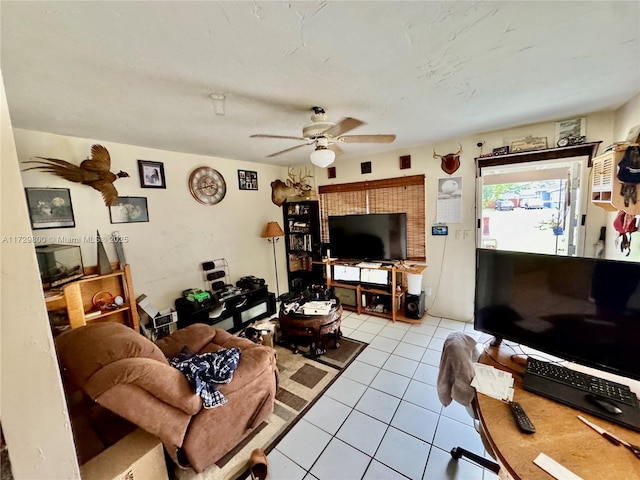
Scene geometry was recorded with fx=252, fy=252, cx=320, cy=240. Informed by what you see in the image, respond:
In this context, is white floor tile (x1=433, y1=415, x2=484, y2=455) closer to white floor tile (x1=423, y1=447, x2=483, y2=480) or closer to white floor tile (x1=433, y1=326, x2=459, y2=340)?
white floor tile (x1=423, y1=447, x2=483, y2=480)

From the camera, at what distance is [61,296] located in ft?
6.60

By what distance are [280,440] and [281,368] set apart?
0.78 m

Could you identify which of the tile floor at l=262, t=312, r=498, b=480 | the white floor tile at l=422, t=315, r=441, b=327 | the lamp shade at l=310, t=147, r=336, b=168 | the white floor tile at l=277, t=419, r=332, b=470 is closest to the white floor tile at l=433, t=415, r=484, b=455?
the tile floor at l=262, t=312, r=498, b=480

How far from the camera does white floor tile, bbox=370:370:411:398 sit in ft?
7.01

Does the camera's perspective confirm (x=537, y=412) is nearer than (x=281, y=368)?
Yes

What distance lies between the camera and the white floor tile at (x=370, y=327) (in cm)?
316

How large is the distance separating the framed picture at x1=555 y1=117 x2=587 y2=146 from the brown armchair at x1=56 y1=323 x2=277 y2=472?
133 inches

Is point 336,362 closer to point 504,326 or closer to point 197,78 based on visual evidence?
point 504,326

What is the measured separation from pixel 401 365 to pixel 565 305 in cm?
170

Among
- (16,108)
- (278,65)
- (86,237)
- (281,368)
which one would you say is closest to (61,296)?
(86,237)

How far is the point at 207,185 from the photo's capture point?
3.36m

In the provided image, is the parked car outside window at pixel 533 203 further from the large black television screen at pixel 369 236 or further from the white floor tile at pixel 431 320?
the white floor tile at pixel 431 320

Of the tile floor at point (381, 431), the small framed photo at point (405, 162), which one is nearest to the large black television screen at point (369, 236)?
the small framed photo at point (405, 162)

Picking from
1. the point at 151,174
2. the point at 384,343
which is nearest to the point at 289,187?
the point at 151,174
